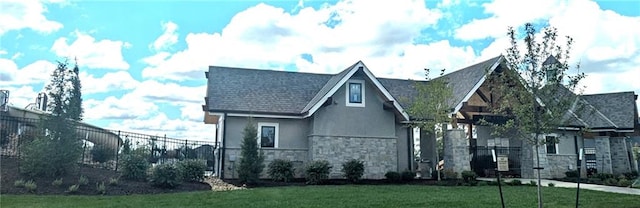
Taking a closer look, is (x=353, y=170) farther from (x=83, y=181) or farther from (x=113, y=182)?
(x=83, y=181)

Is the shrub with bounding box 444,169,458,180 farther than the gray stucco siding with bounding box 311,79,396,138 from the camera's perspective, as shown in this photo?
No

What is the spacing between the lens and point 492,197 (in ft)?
40.3

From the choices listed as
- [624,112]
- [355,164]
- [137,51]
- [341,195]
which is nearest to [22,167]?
[137,51]

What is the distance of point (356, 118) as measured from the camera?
779 inches

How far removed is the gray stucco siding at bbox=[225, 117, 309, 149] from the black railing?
9070mm

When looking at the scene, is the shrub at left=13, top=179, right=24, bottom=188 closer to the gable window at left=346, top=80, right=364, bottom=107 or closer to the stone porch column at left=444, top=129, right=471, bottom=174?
the gable window at left=346, top=80, right=364, bottom=107

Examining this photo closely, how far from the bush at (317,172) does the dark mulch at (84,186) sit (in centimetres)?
379

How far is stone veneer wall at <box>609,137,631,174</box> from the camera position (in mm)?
24422

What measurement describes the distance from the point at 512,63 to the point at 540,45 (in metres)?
0.63

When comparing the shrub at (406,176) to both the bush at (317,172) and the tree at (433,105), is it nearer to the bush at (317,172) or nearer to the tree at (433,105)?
the tree at (433,105)

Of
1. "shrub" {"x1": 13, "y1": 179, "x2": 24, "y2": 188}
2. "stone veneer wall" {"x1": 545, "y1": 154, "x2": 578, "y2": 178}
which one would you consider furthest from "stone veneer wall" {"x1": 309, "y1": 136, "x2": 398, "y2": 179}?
"shrub" {"x1": 13, "y1": 179, "x2": 24, "y2": 188}

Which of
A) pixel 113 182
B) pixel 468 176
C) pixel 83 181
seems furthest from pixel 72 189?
pixel 468 176

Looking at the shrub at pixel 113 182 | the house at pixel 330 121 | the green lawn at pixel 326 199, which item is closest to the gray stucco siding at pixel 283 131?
the house at pixel 330 121

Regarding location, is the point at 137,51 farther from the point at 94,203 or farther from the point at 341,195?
the point at 341,195
